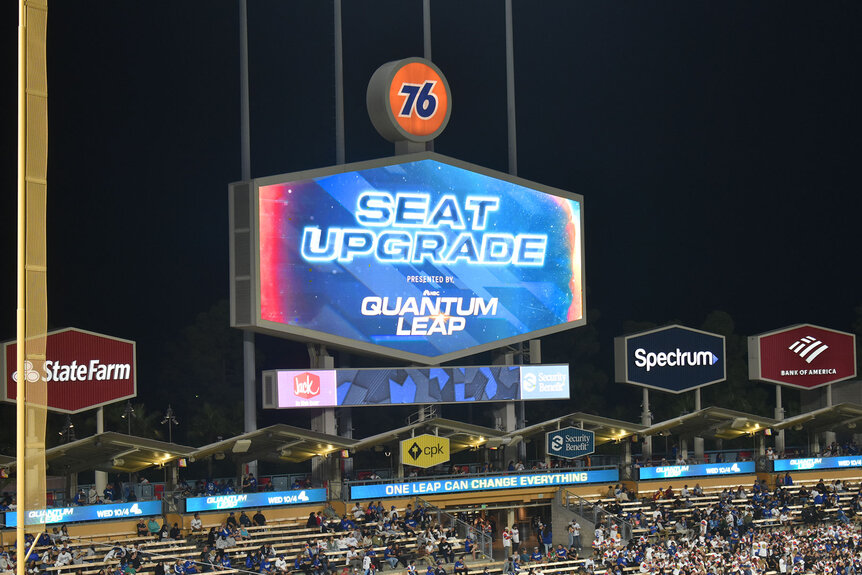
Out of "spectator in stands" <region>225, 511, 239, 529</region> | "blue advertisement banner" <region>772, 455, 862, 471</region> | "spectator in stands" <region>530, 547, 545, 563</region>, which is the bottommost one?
"spectator in stands" <region>530, 547, 545, 563</region>

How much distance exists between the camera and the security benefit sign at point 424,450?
3878 centimetres

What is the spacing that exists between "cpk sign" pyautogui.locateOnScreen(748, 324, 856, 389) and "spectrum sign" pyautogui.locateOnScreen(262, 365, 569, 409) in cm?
960

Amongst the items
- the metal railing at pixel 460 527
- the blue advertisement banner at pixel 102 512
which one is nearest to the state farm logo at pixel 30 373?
the blue advertisement banner at pixel 102 512

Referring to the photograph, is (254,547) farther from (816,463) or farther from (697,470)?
(816,463)

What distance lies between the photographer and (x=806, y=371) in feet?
159

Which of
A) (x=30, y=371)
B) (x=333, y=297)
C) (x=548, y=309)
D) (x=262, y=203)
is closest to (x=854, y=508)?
(x=548, y=309)

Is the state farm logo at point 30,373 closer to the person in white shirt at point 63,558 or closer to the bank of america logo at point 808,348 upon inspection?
the person in white shirt at point 63,558

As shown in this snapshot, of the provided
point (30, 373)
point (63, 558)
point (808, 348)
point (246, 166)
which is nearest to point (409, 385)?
point (246, 166)

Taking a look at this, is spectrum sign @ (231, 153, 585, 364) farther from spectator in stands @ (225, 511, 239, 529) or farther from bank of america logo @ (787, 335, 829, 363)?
bank of america logo @ (787, 335, 829, 363)

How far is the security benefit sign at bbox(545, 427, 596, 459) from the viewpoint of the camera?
41469 mm

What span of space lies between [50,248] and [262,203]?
143ft

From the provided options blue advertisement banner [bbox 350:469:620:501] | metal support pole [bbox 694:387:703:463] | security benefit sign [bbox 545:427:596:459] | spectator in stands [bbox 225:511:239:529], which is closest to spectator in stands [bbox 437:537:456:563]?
blue advertisement banner [bbox 350:469:620:501]

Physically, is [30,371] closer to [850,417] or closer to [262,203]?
[262,203]

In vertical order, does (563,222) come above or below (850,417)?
above
